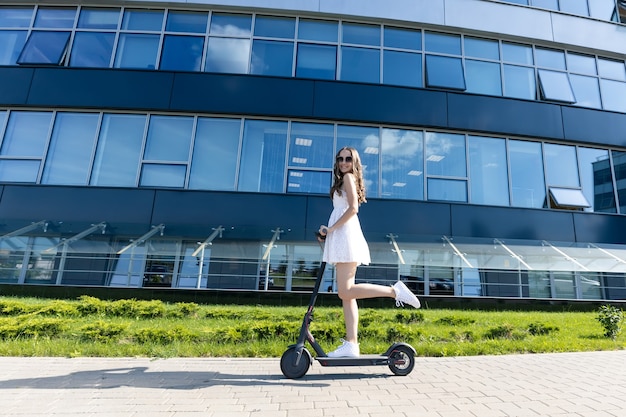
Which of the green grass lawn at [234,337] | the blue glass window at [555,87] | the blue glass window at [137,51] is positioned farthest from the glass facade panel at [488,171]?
the blue glass window at [137,51]

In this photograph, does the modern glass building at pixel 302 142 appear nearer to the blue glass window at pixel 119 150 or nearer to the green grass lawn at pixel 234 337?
the blue glass window at pixel 119 150

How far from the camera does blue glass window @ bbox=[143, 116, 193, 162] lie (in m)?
11.0

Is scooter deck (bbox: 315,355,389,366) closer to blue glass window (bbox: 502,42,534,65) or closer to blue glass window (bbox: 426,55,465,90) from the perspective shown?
blue glass window (bbox: 426,55,465,90)

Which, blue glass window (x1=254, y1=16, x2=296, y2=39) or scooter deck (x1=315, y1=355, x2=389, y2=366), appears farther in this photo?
blue glass window (x1=254, y1=16, x2=296, y2=39)

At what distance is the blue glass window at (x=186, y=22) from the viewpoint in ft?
39.5

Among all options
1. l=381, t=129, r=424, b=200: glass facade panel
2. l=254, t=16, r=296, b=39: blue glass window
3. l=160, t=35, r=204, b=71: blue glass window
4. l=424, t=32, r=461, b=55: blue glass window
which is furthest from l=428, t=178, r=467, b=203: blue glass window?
l=160, t=35, r=204, b=71: blue glass window

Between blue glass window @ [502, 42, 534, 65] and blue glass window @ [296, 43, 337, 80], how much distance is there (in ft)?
21.1

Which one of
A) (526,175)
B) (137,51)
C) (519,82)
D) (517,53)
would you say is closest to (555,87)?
(519,82)

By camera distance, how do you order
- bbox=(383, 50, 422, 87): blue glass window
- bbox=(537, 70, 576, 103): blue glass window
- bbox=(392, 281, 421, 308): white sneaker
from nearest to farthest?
bbox=(392, 281, 421, 308): white sneaker
bbox=(383, 50, 422, 87): blue glass window
bbox=(537, 70, 576, 103): blue glass window

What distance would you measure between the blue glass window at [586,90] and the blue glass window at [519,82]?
1.71 meters

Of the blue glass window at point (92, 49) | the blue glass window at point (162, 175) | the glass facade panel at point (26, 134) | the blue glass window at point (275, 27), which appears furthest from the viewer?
the blue glass window at point (275, 27)

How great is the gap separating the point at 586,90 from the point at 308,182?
1124 centimetres

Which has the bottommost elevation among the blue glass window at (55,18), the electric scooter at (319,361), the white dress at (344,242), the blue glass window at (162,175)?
the electric scooter at (319,361)

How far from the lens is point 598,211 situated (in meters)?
11.8
